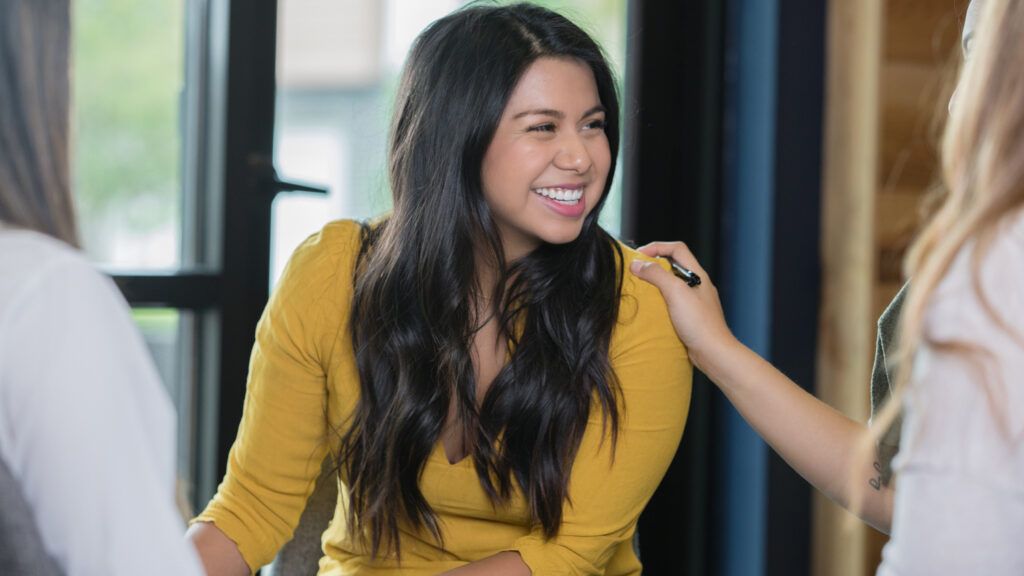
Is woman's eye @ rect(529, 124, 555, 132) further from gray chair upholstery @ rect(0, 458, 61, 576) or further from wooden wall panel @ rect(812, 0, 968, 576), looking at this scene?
wooden wall panel @ rect(812, 0, 968, 576)

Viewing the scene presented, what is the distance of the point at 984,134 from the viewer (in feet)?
2.67

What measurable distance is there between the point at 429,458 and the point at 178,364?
91 centimetres

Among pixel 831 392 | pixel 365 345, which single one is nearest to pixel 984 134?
pixel 365 345

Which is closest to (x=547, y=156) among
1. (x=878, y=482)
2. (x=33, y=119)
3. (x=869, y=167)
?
(x=878, y=482)

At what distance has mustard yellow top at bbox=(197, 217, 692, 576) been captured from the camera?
4.72 feet

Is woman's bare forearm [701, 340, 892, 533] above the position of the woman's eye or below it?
below

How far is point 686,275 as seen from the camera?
1479 mm

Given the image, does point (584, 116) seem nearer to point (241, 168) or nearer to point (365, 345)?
point (365, 345)

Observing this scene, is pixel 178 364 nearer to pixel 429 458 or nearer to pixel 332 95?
pixel 332 95

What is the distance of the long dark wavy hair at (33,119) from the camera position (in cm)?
82

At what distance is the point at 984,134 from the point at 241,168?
159 centimetres

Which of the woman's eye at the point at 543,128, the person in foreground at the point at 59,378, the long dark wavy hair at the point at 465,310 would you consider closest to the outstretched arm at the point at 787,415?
the long dark wavy hair at the point at 465,310

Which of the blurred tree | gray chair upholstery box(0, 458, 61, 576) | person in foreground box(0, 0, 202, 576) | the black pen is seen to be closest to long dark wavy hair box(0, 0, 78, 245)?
person in foreground box(0, 0, 202, 576)

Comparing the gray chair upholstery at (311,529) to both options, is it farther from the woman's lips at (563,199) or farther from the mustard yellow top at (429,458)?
the woman's lips at (563,199)
